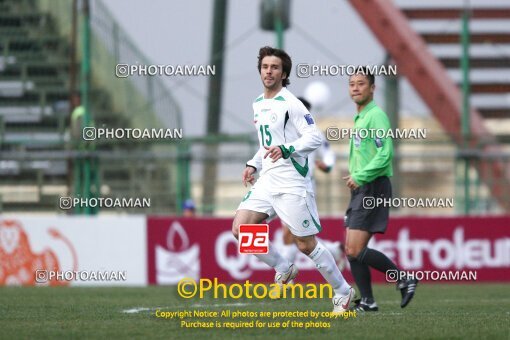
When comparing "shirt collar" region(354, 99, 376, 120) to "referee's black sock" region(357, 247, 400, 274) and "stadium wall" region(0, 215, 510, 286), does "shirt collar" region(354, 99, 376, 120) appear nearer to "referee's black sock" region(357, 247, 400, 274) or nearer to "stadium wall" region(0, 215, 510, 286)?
"referee's black sock" region(357, 247, 400, 274)

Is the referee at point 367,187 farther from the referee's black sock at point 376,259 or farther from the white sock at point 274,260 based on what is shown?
the white sock at point 274,260

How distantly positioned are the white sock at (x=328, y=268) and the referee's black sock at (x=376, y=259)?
729mm

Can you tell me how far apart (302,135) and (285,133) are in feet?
0.56

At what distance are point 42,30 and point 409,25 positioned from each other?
662 cm

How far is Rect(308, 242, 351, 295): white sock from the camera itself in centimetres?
884

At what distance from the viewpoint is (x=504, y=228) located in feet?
53.5

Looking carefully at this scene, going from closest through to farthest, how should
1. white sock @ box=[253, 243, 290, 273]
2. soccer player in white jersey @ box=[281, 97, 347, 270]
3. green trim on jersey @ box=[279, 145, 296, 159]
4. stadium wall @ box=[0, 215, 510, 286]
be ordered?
green trim on jersey @ box=[279, 145, 296, 159] → white sock @ box=[253, 243, 290, 273] → soccer player in white jersey @ box=[281, 97, 347, 270] → stadium wall @ box=[0, 215, 510, 286]

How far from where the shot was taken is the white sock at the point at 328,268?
29.0 ft

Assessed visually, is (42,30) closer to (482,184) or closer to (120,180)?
(120,180)

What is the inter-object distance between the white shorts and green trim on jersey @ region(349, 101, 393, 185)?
0.72 metres

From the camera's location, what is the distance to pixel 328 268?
883 centimetres

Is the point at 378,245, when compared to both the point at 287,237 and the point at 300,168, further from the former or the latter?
the point at 300,168

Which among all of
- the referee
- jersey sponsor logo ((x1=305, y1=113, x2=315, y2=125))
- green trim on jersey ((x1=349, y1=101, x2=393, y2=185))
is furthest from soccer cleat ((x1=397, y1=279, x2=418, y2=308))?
jersey sponsor logo ((x1=305, y1=113, x2=315, y2=125))

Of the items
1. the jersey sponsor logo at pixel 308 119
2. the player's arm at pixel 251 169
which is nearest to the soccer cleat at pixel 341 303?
the player's arm at pixel 251 169
